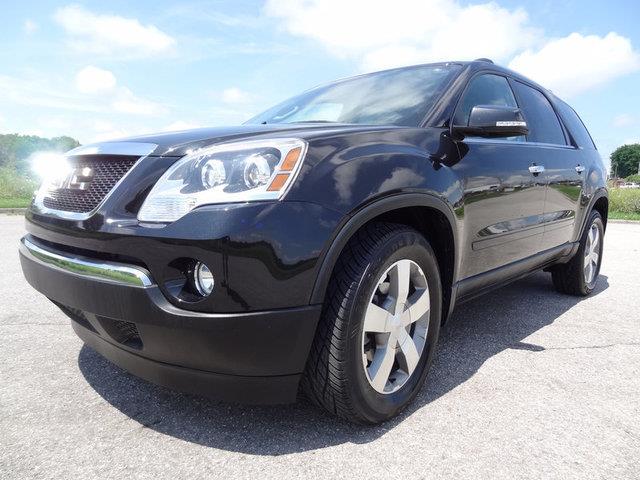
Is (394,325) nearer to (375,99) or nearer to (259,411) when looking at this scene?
(259,411)

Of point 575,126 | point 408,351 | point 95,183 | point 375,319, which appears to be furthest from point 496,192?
point 575,126

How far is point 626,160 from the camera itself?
103000 mm

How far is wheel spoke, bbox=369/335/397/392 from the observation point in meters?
1.95

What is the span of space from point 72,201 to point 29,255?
13.5 inches

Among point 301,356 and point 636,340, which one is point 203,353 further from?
point 636,340

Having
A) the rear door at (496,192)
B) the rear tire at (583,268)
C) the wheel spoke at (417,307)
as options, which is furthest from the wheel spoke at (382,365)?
the rear tire at (583,268)

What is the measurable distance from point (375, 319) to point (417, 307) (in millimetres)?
289

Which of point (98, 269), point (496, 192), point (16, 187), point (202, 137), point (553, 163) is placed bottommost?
point (16, 187)

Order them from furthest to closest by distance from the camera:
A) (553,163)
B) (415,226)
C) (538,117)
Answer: (538,117) → (553,163) → (415,226)

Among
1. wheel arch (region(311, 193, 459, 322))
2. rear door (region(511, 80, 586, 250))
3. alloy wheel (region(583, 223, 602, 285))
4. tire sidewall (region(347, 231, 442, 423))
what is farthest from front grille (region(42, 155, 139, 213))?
alloy wheel (region(583, 223, 602, 285))

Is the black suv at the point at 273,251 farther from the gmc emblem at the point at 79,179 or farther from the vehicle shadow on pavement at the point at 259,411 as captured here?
the vehicle shadow on pavement at the point at 259,411

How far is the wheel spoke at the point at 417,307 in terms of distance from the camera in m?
2.06

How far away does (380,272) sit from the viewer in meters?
1.86

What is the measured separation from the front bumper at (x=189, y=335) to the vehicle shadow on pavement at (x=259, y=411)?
233 mm
